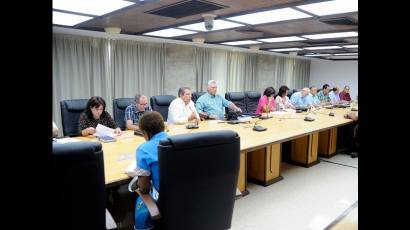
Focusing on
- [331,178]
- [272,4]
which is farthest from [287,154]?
[272,4]

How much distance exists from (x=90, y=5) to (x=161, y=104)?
1662 mm

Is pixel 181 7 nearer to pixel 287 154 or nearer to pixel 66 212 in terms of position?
pixel 66 212

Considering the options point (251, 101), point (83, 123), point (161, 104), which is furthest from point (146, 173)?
point (251, 101)

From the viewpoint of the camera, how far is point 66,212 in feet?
3.52

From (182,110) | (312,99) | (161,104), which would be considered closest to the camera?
(182,110)

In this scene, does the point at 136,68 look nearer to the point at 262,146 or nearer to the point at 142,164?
the point at 262,146

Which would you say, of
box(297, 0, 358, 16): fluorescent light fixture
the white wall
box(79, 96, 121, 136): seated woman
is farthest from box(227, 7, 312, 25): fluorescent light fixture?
the white wall

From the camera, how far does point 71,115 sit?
320cm

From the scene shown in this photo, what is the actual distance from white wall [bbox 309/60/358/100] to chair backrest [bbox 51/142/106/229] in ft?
36.6

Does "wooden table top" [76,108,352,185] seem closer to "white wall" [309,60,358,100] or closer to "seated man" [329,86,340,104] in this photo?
"seated man" [329,86,340,104]

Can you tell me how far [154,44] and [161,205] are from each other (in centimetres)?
523

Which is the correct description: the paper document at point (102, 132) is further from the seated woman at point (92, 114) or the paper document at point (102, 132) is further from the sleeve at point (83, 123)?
the sleeve at point (83, 123)

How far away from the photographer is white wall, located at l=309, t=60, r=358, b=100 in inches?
428
